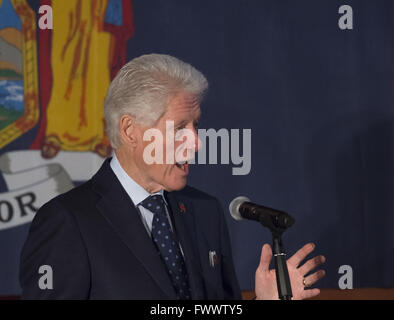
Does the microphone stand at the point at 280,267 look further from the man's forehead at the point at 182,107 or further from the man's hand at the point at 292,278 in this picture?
the man's forehead at the point at 182,107

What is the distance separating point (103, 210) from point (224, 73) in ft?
5.28

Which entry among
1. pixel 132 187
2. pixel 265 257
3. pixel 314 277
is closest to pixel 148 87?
pixel 132 187

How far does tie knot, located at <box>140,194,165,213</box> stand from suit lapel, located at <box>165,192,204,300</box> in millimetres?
53

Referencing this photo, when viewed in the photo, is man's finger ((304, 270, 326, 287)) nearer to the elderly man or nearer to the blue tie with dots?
the elderly man

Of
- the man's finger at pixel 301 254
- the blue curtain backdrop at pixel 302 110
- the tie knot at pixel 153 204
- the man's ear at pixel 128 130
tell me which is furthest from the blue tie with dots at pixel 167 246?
the blue curtain backdrop at pixel 302 110

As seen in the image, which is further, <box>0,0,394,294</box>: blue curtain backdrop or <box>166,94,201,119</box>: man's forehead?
<box>0,0,394,294</box>: blue curtain backdrop

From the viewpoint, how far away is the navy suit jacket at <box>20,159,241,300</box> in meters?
1.42

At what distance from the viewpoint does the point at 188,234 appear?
1653 mm

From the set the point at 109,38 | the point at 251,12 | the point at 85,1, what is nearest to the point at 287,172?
the point at 251,12

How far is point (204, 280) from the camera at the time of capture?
1.61 meters

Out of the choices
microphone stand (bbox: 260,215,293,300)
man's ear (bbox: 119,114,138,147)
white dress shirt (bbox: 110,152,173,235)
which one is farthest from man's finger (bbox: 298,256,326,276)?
man's ear (bbox: 119,114,138,147)

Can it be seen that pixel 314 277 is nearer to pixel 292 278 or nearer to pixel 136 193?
pixel 292 278

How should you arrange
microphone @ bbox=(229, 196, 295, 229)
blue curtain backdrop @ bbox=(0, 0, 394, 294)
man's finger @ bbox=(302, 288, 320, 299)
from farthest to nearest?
blue curtain backdrop @ bbox=(0, 0, 394, 294)
man's finger @ bbox=(302, 288, 320, 299)
microphone @ bbox=(229, 196, 295, 229)

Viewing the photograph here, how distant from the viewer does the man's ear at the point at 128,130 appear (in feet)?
5.18
